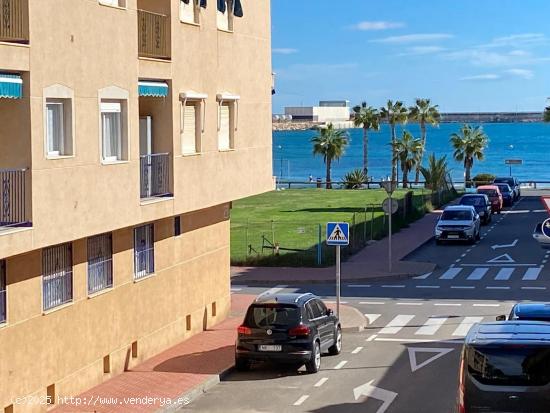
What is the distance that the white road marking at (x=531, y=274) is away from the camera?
122 feet

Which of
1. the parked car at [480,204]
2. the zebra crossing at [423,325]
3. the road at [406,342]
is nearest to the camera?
the road at [406,342]

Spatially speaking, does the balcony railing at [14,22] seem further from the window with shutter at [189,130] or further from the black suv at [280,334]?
the black suv at [280,334]

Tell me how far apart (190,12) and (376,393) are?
31.6 ft

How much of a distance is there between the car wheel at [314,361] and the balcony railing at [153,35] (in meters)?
6.79

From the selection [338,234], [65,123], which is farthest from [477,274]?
[65,123]

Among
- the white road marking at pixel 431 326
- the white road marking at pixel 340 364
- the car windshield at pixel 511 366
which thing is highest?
the car windshield at pixel 511 366

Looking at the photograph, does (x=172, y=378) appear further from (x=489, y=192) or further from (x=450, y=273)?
(x=489, y=192)

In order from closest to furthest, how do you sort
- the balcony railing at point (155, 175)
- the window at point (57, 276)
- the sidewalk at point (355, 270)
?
the window at point (57, 276)
the balcony railing at point (155, 175)
the sidewalk at point (355, 270)

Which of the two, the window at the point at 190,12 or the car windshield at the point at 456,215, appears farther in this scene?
the car windshield at the point at 456,215

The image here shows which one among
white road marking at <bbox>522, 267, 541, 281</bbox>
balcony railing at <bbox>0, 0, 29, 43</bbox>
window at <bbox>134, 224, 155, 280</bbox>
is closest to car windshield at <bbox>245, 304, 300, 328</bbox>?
window at <bbox>134, 224, 155, 280</bbox>

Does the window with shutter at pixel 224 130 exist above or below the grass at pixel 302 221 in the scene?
above

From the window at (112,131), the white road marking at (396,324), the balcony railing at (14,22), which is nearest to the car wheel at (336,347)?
the white road marking at (396,324)

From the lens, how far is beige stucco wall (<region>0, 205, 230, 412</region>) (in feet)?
56.9

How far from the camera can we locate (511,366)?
1490 cm
